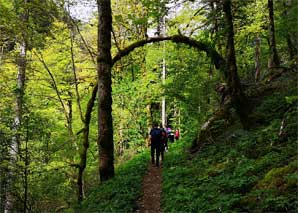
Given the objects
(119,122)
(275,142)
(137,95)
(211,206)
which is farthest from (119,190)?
(119,122)

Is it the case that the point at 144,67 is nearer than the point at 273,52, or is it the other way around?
the point at 273,52

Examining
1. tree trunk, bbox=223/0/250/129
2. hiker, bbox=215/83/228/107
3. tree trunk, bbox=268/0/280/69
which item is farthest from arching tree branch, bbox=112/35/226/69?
tree trunk, bbox=268/0/280/69

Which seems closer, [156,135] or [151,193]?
[151,193]

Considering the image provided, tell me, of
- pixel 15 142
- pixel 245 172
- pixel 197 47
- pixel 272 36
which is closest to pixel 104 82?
pixel 15 142

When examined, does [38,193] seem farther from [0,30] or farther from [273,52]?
[273,52]

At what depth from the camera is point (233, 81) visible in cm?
1145

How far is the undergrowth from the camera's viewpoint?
261 inches

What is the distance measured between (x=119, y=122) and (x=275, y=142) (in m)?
16.7

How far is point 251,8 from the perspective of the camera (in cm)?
1669

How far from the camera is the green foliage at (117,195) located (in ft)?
30.0

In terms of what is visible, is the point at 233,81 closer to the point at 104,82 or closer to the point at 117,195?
the point at 104,82

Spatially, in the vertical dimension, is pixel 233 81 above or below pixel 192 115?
above

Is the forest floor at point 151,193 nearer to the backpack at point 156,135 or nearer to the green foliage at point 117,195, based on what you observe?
the green foliage at point 117,195

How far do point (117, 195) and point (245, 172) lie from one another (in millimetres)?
3672
